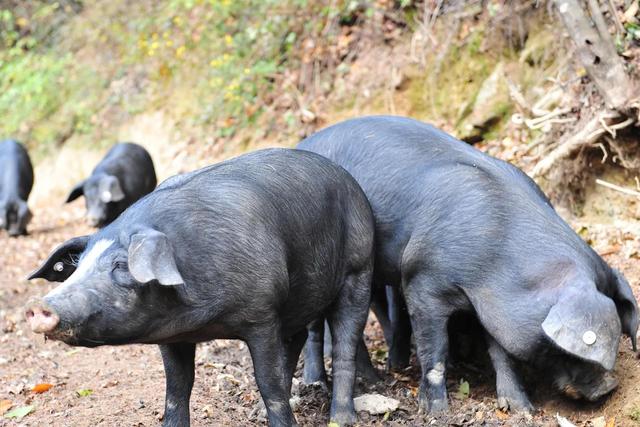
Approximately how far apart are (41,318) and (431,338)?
7.69 ft

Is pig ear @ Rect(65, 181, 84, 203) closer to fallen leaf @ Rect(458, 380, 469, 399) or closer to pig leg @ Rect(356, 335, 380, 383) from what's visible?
pig leg @ Rect(356, 335, 380, 383)

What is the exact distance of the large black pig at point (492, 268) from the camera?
4.41 metres

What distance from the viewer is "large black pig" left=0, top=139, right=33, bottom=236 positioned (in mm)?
13625

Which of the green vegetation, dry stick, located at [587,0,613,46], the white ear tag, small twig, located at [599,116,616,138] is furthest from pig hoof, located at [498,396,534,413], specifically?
the green vegetation

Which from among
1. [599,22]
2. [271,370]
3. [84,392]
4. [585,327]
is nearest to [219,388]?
[84,392]

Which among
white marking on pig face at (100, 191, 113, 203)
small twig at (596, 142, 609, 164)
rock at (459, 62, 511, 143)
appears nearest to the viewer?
small twig at (596, 142, 609, 164)

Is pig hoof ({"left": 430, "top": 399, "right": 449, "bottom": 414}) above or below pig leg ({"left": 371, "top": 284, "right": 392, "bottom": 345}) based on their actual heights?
above

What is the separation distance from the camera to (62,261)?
4254mm

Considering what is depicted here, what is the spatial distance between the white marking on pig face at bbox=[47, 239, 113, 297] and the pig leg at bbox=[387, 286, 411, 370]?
8.19 ft

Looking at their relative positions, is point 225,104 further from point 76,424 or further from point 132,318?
point 132,318

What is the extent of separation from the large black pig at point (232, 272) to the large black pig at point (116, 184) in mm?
7532

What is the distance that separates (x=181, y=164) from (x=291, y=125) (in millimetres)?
2615

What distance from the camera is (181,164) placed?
44.5 ft

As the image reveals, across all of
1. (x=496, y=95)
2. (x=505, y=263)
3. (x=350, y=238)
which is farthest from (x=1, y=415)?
(x=496, y=95)
